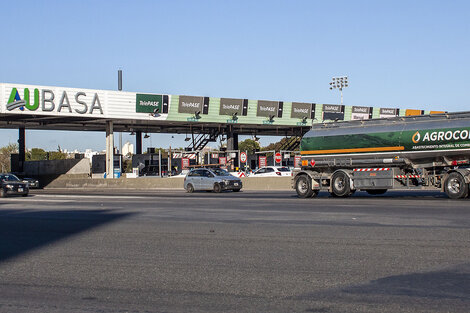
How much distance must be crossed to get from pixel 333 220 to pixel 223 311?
367 inches

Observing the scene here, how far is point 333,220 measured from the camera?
15445 millimetres

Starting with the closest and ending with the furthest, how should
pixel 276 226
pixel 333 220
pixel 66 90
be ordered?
pixel 276 226 < pixel 333 220 < pixel 66 90

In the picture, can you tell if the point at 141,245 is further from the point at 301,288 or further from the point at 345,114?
the point at 345,114

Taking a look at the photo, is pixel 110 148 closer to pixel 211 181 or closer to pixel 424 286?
pixel 211 181

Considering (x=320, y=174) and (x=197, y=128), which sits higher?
(x=197, y=128)

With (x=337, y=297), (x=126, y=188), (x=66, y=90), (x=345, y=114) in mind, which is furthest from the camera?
(x=345, y=114)

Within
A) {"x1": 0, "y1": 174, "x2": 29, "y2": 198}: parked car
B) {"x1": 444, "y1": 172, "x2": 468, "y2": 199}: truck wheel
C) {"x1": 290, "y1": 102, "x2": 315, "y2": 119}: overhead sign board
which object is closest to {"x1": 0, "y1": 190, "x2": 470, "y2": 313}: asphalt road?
{"x1": 444, "y1": 172, "x2": 468, "y2": 199}: truck wheel

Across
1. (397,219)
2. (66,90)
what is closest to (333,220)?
(397,219)

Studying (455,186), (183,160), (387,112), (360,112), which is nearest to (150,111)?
(183,160)

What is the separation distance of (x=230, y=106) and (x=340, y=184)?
2833 centimetres

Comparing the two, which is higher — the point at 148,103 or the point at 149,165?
the point at 148,103

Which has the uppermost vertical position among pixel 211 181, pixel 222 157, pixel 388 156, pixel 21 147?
pixel 21 147

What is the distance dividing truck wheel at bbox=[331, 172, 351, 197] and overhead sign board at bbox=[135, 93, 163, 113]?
26.7 meters

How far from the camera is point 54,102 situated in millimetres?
→ 45219
